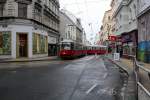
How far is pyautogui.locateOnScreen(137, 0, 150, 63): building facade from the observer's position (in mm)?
27408

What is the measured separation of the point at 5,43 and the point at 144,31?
22007 millimetres

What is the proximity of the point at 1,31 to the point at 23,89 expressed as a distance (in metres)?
Result: 33.6

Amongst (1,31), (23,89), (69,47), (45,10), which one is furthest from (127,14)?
(23,89)

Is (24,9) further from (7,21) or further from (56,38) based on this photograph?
(56,38)

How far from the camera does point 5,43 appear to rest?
44.1 m

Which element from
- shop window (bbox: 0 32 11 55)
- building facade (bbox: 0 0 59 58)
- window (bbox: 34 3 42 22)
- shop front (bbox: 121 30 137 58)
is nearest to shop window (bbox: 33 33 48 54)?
building facade (bbox: 0 0 59 58)

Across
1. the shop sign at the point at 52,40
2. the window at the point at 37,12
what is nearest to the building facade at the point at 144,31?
the window at the point at 37,12

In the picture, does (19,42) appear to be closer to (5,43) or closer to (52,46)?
(5,43)

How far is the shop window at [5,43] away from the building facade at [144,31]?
2012 cm

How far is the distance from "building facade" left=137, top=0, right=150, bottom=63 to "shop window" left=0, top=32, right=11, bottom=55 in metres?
20.1

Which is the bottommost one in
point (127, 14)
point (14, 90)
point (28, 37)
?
point (14, 90)

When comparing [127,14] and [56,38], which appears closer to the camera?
[127,14]

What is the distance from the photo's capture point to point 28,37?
152 ft

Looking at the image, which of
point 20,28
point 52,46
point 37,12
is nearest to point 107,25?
point 52,46
